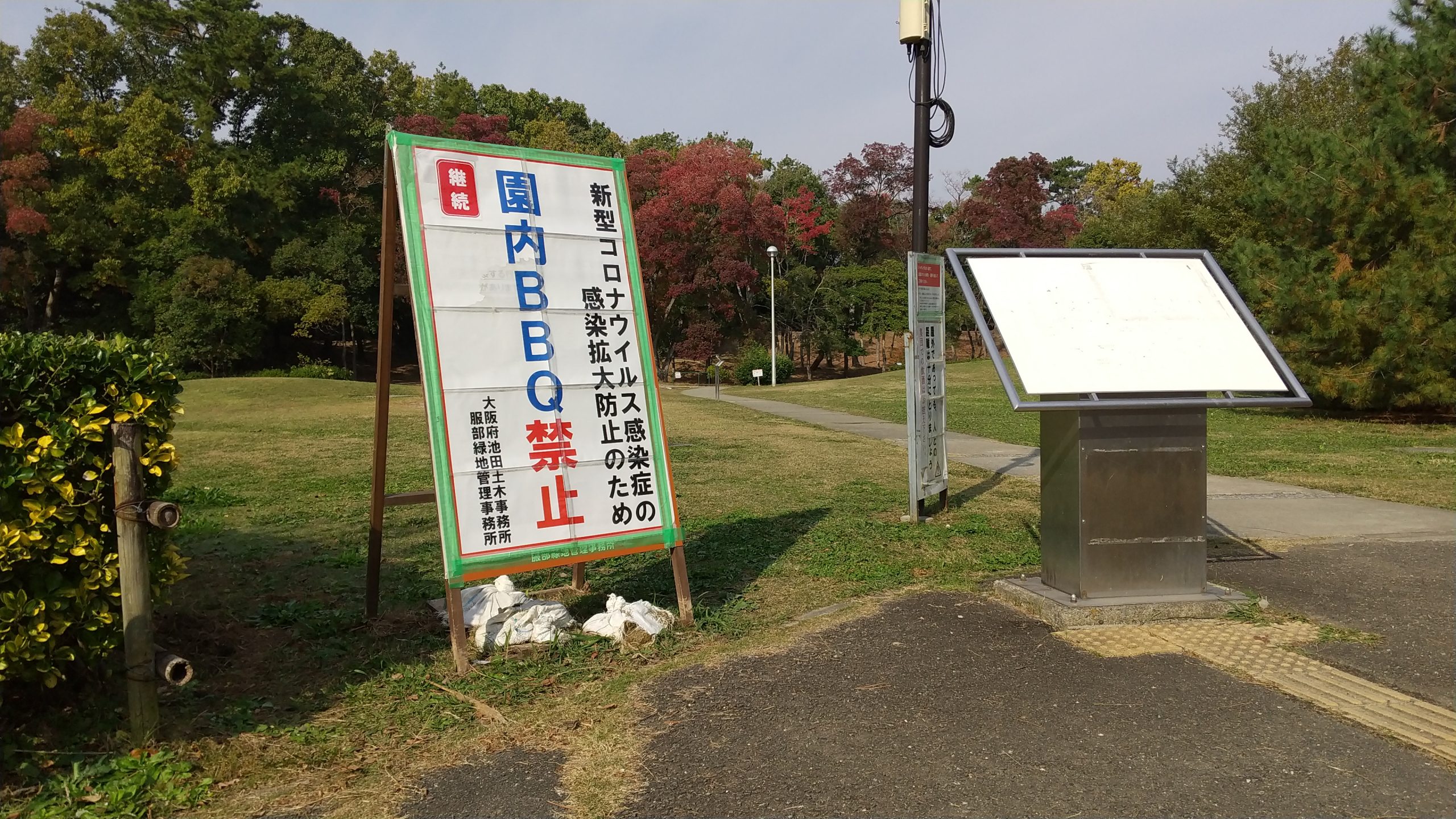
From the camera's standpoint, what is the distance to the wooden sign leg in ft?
15.8

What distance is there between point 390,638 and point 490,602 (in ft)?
1.78

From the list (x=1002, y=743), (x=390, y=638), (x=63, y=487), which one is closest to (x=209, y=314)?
(x=390, y=638)

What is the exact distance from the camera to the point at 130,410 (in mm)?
3463

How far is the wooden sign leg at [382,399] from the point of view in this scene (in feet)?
15.8

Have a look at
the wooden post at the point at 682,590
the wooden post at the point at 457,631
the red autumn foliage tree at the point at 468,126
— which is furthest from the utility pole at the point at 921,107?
the red autumn foliage tree at the point at 468,126

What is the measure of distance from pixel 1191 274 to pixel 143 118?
33.9 metres

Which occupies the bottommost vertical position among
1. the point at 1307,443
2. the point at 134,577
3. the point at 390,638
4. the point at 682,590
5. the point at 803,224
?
the point at 1307,443

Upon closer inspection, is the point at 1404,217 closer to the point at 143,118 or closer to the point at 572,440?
the point at 572,440

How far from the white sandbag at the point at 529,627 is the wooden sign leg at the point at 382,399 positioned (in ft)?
2.60

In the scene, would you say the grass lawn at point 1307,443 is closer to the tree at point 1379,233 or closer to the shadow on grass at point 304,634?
the tree at point 1379,233

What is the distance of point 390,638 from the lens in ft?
16.2

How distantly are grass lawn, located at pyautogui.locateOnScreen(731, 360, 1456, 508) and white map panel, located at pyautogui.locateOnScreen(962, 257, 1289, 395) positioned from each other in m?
4.61

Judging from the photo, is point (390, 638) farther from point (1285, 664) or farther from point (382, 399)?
point (1285, 664)

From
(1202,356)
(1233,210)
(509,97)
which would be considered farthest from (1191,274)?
(509,97)
